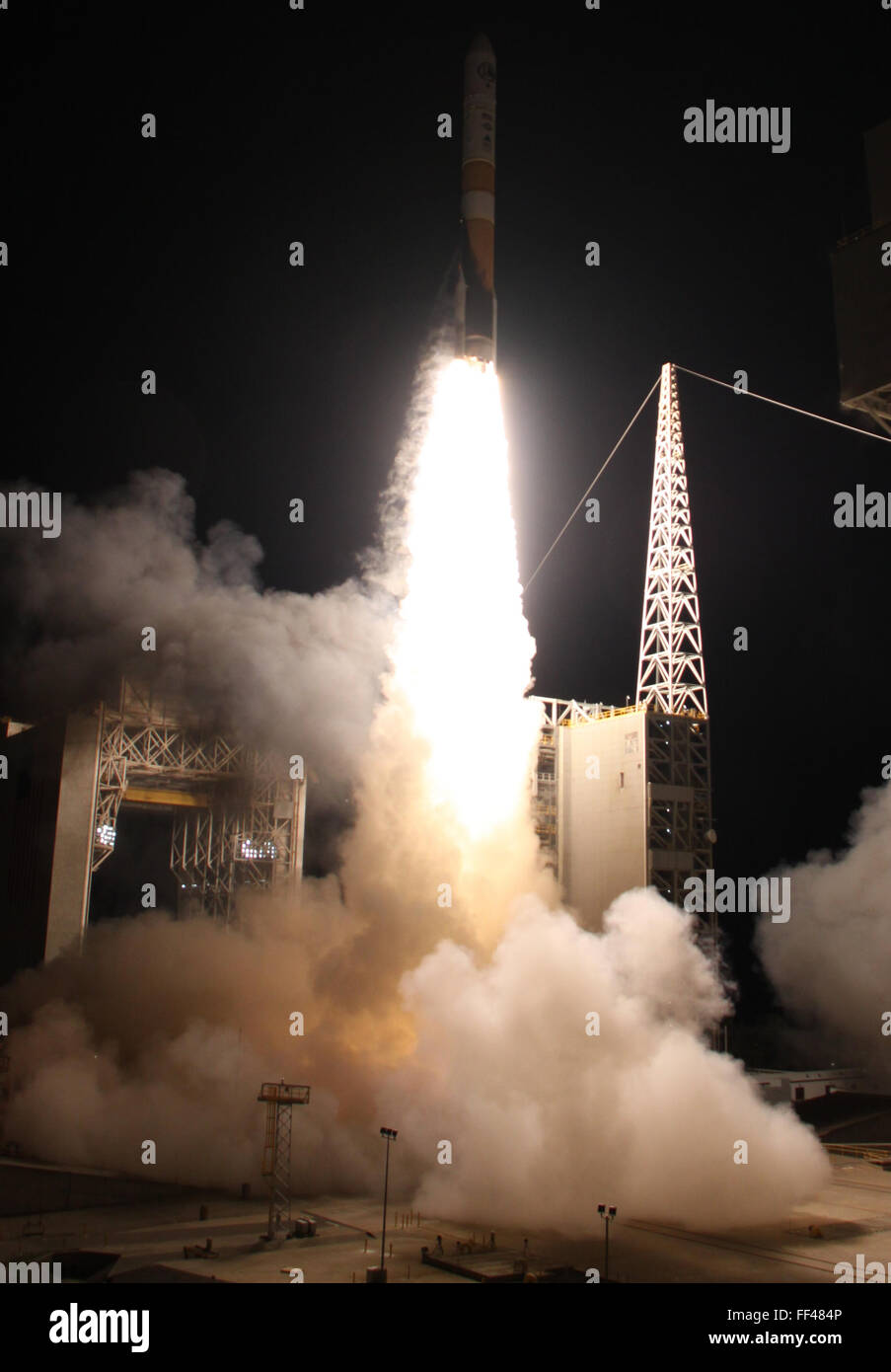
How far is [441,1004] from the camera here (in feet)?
97.0

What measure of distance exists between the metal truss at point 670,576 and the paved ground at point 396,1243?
1870cm

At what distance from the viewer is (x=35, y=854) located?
3800cm

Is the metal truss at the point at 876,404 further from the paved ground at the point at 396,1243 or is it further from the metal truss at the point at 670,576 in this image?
the metal truss at the point at 670,576

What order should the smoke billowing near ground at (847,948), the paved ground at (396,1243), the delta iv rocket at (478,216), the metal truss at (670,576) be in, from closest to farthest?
the paved ground at (396,1243) → the delta iv rocket at (478,216) → the metal truss at (670,576) → the smoke billowing near ground at (847,948)

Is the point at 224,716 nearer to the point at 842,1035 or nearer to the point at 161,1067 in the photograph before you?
the point at 161,1067

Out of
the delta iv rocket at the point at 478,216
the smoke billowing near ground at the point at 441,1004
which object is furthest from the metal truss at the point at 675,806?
the delta iv rocket at the point at 478,216

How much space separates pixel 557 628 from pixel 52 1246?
3754cm

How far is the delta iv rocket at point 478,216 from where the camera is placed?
33062 millimetres

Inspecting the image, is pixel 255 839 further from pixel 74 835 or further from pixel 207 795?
pixel 74 835

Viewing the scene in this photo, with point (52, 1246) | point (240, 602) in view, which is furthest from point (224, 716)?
point (52, 1246)

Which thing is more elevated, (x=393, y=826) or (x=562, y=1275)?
(x=393, y=826)

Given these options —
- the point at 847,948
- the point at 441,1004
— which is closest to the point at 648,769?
the point at 847,948
